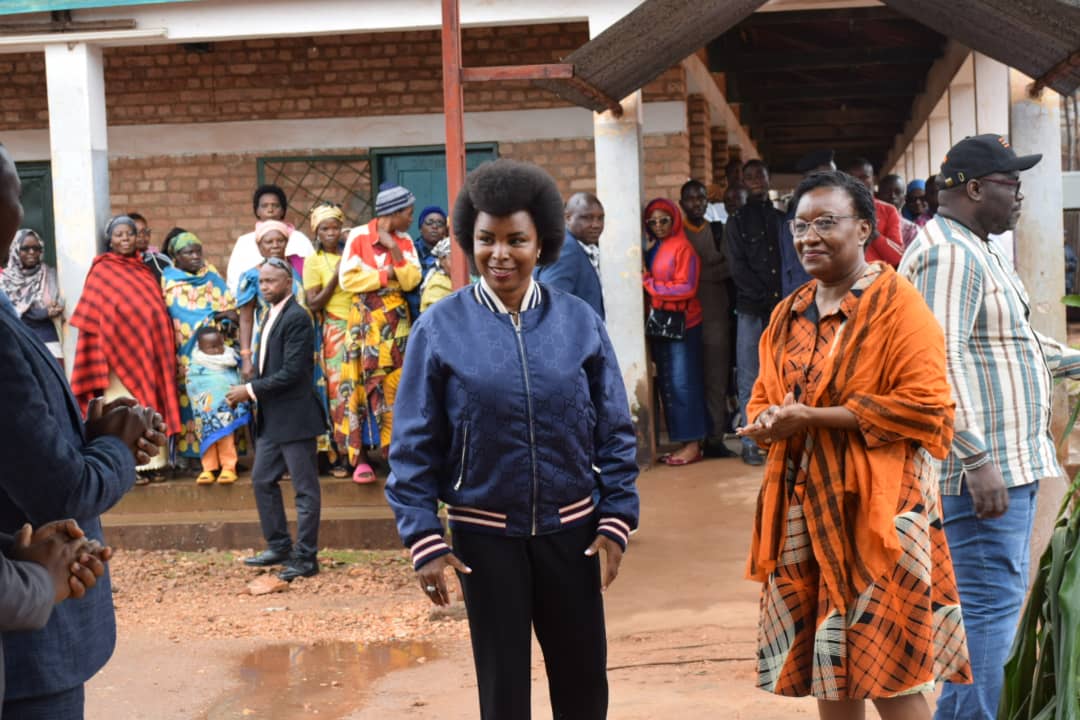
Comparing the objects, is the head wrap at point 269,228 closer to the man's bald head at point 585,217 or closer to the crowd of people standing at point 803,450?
the man's bald head at point 585,217

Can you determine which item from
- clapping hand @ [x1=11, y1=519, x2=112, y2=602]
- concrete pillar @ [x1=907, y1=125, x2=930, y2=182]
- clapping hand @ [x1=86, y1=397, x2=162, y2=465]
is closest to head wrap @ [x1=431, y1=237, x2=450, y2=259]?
clapping hand @ [x1=86, y1=397, x2=162, y2=465]

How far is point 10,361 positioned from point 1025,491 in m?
2.72

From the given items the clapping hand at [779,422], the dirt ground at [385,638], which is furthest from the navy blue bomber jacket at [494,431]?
the dirt ground at [385,638]

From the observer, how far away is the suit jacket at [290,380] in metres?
7.41

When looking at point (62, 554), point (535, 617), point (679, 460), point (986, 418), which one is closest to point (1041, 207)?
point (679, 460)

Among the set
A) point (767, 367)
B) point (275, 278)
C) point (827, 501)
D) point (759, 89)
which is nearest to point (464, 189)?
point (767, 367)

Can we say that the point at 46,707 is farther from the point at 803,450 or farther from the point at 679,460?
the point at 679,460

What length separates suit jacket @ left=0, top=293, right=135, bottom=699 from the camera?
250 cm

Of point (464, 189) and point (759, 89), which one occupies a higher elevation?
point (759, 89)

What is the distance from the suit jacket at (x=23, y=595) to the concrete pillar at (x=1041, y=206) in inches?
299

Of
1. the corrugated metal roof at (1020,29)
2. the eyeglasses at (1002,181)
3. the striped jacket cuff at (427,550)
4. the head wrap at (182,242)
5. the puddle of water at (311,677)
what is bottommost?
the puddle of water at (311,677)

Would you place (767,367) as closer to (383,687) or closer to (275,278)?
(383,687)

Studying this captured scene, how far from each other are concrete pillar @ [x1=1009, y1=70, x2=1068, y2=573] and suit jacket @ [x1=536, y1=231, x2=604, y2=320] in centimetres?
307

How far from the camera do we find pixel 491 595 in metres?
3.38
